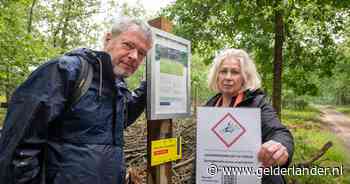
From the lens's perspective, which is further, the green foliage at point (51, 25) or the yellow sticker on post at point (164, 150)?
the green foliage at point (51, 25)

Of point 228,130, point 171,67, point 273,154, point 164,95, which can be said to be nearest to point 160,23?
point 171,67

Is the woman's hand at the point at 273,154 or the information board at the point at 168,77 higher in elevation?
the information board at the point at 168,77

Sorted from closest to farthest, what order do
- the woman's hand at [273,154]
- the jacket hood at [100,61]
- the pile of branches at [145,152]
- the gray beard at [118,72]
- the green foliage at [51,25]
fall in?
the woman's hand at [273,154]
the jacket hood at [100,61]
the gray beard at [118,72]
the pile of branches at [145,152]
the green foliage at [51,25]

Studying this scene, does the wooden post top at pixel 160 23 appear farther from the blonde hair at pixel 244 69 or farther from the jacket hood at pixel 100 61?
the jacket hood at pixel 100 61

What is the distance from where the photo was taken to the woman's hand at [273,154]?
1.93 m

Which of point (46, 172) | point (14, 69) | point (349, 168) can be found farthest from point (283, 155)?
point (14, 69)

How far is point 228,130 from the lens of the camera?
2.32 meters

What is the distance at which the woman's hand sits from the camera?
1931 millimetres

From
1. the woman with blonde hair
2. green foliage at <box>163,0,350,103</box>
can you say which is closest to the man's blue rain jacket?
the woman with blonde hair

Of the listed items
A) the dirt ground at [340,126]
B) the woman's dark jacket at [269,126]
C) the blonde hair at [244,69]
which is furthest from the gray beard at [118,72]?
the dirt ground at [340,126]

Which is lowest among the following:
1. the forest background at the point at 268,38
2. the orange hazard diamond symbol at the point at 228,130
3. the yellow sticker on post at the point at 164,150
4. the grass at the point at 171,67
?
the yellow sticker on post at the point at 164,150

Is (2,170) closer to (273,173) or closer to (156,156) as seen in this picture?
(156,156)

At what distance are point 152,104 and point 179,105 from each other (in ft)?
1.44

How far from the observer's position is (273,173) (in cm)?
220
